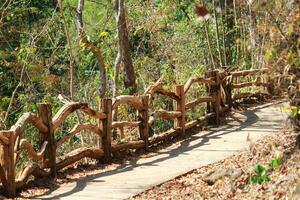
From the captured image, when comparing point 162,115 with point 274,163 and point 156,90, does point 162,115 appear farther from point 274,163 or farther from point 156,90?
point 274,163

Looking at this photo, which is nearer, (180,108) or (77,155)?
(77,155)

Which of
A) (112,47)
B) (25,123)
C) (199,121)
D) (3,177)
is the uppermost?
(112,47)

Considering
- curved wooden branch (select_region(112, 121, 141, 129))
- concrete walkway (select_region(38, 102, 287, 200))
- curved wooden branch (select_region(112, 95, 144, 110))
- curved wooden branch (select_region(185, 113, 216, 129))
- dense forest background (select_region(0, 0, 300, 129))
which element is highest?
dense forest background (select_region(0, 0, 300, 129))

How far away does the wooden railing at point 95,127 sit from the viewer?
7.44 metres

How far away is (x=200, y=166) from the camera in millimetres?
9000

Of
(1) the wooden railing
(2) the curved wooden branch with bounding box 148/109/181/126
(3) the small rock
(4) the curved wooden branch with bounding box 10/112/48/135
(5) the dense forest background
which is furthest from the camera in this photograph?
(5) the dense forest background

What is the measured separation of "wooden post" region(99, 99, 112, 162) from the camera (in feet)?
30.9

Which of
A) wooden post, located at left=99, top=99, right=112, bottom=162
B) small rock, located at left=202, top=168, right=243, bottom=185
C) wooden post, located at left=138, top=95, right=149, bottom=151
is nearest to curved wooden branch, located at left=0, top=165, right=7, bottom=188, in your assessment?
wooden post, located at left=99, top=99, right=112, bottom=162

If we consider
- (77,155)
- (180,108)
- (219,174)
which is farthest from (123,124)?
(219,174)

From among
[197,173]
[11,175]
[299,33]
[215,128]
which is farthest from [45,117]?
[215,128]

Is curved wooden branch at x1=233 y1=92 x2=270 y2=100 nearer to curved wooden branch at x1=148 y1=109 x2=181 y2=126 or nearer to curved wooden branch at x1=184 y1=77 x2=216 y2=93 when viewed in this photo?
curved wooden branch at x1=184 y1=77 x2=216 y2=93

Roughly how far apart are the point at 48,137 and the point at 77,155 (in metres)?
0.76

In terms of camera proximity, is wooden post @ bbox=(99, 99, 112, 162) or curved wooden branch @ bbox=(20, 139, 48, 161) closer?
curved wooden branch @ bbox=(20, 139, 48, 161)

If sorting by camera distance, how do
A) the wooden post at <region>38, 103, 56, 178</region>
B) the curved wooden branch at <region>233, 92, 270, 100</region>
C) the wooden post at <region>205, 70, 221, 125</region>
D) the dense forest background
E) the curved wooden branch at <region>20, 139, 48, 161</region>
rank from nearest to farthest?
1. the curved wooden branch at <region>20, 139, 48, 161</region>
2. the wooden post at <region>38, 103, 56, 178</region>
3. the wooden post at <region>205, 70, 221, 125</region>
4. the dense forest background
5. the curved wooden branch at <region>233, 92, 270, 100</region>
